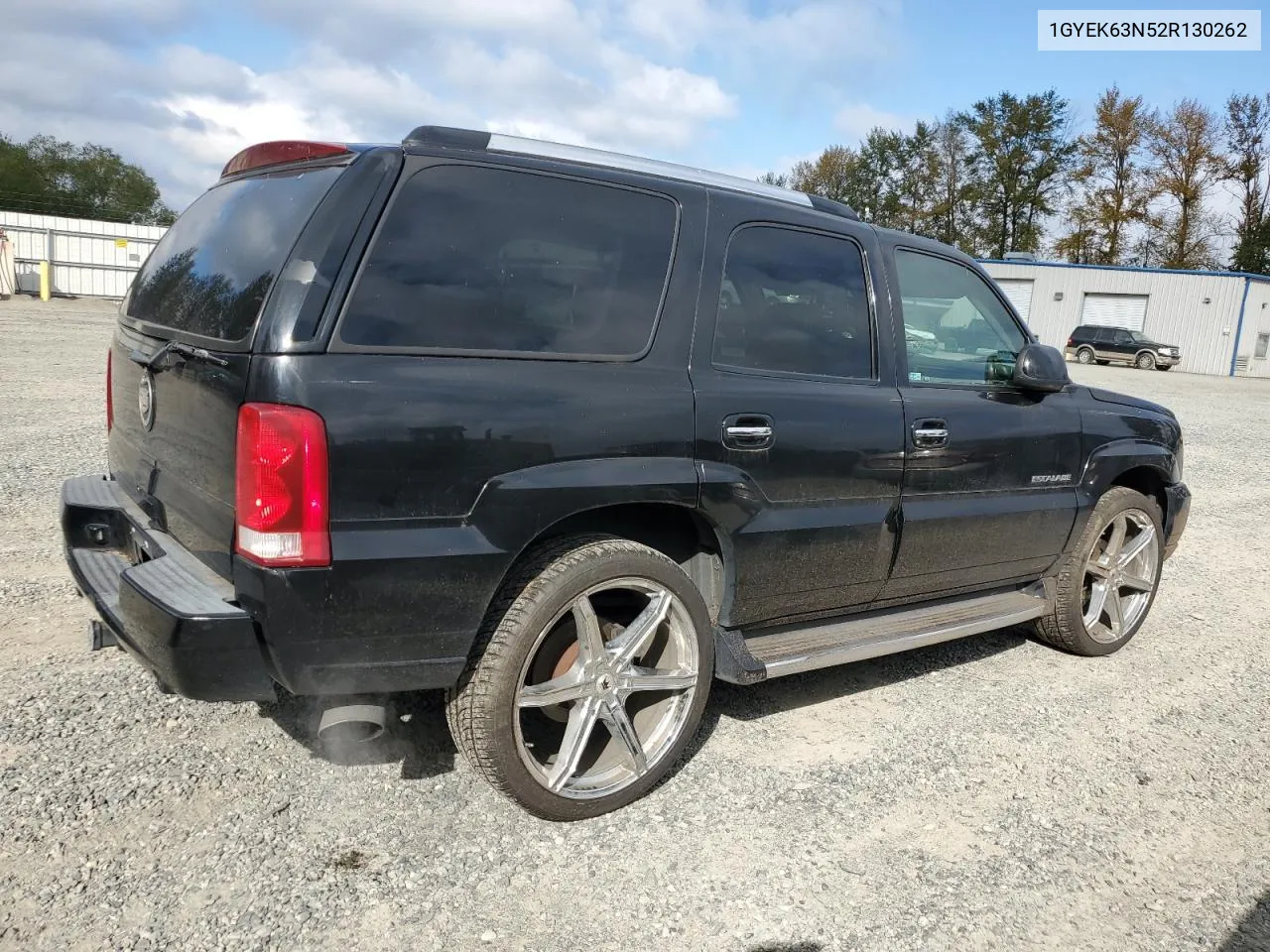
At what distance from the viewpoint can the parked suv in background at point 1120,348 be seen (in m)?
34.6

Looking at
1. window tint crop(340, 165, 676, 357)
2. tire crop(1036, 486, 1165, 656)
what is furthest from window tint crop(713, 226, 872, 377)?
tire crop(1036, 486, 1165, 656)

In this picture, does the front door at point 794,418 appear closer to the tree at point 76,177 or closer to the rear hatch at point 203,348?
the rear hatch at point 203,348

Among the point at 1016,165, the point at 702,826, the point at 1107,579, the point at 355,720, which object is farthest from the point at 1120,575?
the point at 1016,165

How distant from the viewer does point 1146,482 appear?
4.93 metres

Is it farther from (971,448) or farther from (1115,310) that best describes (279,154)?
(1115,310)

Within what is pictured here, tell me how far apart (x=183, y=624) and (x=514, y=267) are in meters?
1.29

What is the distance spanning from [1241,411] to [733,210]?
20.2 meters

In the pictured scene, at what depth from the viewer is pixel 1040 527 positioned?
4.25m

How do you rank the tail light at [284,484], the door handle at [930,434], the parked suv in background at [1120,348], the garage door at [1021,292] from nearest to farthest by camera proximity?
the tail light at [284,484] → the door handle at [930,434] → the parked suv in background at [1120,348] → the garage door at [1021,292]

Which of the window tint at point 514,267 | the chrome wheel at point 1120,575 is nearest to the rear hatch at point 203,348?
the window tint at point 514,267

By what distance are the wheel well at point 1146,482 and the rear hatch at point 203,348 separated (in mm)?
3986

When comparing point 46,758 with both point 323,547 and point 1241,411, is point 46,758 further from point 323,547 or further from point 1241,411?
point 1241,411

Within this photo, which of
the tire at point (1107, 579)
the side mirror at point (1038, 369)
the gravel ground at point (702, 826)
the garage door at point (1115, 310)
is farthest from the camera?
the garage door at point (1115, 310)

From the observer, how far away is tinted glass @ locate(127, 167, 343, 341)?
2.62 metres
